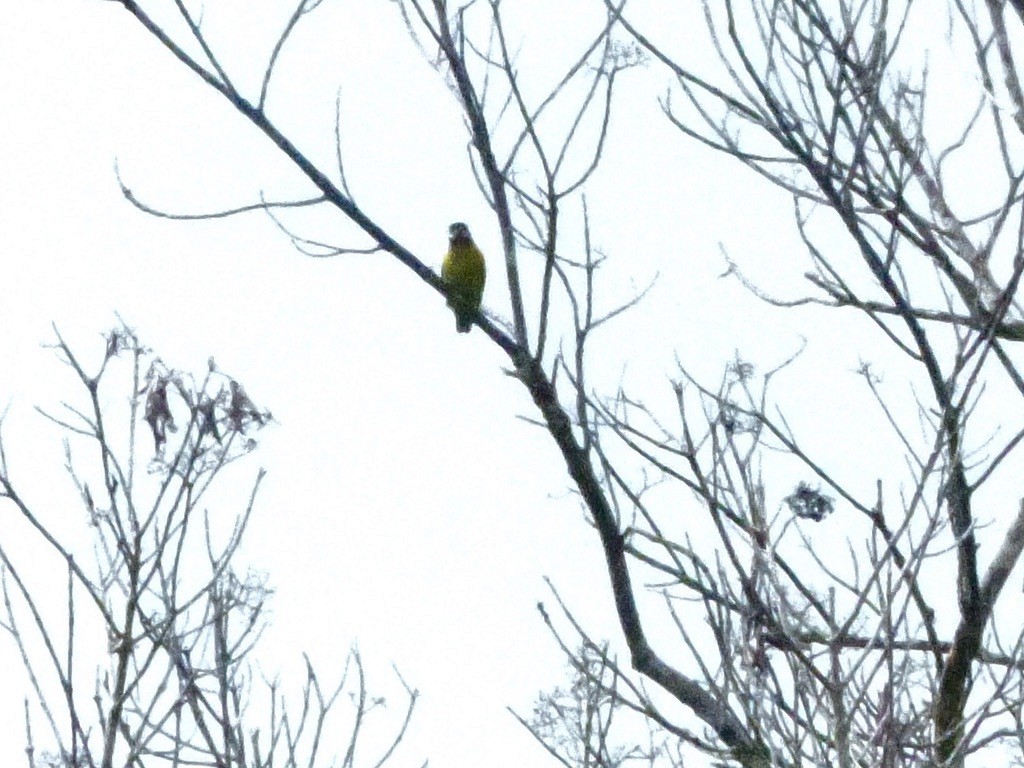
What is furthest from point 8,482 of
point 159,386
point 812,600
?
point 812,600

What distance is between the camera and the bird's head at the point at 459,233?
8.49 metres

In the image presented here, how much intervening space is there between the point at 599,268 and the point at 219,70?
Answer: 1.08m

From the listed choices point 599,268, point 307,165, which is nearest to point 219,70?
point 307,165

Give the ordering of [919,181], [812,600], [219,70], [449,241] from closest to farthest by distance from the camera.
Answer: [219,70] < [812,600] < [919,181] < [449,241]

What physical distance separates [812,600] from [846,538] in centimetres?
31

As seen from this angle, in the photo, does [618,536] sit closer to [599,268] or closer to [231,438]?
[599,268]

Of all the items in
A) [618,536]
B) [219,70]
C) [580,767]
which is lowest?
[580,767]

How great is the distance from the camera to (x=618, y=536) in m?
4.00

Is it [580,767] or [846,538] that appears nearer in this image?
[846,538]

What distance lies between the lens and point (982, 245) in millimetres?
4215

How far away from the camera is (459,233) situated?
852 centimetres

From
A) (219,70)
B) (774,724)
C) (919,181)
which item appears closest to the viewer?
(774,724)

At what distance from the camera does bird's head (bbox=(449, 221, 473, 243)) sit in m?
8.49

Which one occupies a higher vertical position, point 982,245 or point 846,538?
point 982,245
